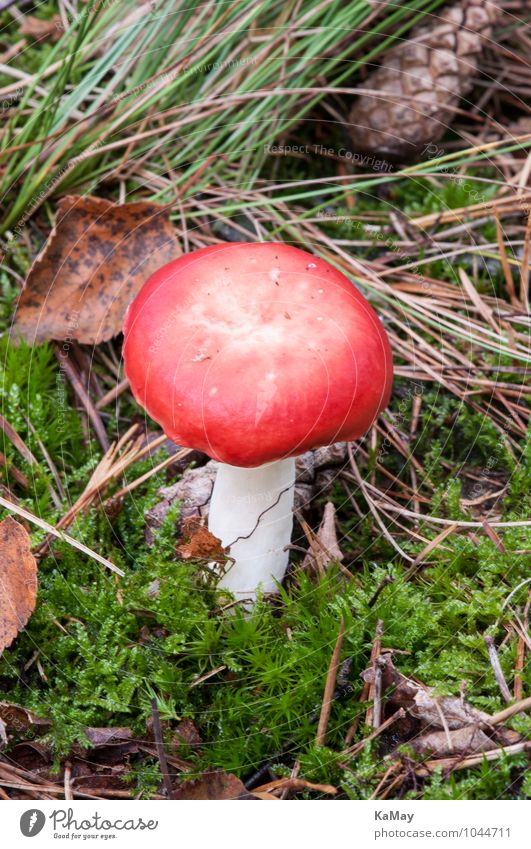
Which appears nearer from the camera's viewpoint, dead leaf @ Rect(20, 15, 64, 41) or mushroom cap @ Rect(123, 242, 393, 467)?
mushroom cap @ Rect(123, 242, 393, 467)

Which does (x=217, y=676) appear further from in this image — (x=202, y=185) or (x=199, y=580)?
(x=202, y=185)

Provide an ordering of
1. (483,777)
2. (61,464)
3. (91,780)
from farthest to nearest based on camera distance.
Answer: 1. (61,464)
2. (91,780)
3. (483,777)

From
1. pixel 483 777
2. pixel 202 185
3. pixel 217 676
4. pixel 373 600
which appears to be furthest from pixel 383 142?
pixel 483 777

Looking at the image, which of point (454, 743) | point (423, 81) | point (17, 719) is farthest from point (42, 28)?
point (454, 743)

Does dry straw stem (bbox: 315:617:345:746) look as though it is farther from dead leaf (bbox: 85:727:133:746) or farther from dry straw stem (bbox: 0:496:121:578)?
dry straw stem (bbox: 0:496:121:578)

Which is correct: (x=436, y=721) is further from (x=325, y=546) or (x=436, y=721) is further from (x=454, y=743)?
(x=325, y=546)

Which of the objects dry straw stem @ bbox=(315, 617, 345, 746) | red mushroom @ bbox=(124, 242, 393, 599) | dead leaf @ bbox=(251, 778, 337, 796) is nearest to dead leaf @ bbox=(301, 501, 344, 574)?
red mushroom @ bbox=(124, 242, 393, 599)
